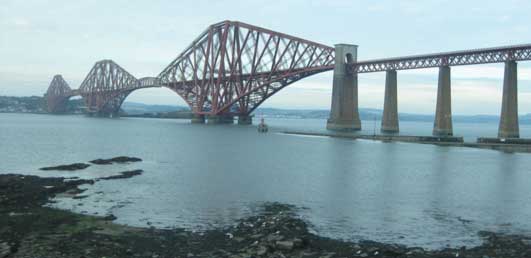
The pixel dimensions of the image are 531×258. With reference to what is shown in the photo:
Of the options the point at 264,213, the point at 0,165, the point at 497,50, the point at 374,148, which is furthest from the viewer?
the point at 497,50

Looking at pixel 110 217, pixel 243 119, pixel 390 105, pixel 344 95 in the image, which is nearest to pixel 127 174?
pixel 110 217

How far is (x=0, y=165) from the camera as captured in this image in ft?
138

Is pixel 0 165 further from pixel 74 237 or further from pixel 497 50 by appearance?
pixel 497 50

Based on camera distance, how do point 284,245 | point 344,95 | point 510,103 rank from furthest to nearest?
point 344,95 → point 510,103 → point 284,245

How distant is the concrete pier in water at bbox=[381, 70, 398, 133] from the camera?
291 feet

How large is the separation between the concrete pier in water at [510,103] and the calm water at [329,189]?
32.4 feet

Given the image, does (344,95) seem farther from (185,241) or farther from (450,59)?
(185,241)

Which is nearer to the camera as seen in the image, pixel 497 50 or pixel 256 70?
pixel 497 50

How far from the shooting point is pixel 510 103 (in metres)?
66.6

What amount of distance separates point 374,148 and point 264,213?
45839mm

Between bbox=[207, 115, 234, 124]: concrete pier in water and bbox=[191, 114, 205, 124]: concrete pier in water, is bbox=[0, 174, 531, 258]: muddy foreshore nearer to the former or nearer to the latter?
bbox=[207, 115, 234, 124]: concrete pier in water

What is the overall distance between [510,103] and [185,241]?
58563 mm

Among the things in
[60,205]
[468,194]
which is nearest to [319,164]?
[468,194]

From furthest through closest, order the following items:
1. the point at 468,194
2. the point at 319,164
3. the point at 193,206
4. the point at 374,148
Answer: the point at 374,148 < the point at 319,164 < the point at 468,194 < the point at 193,206
